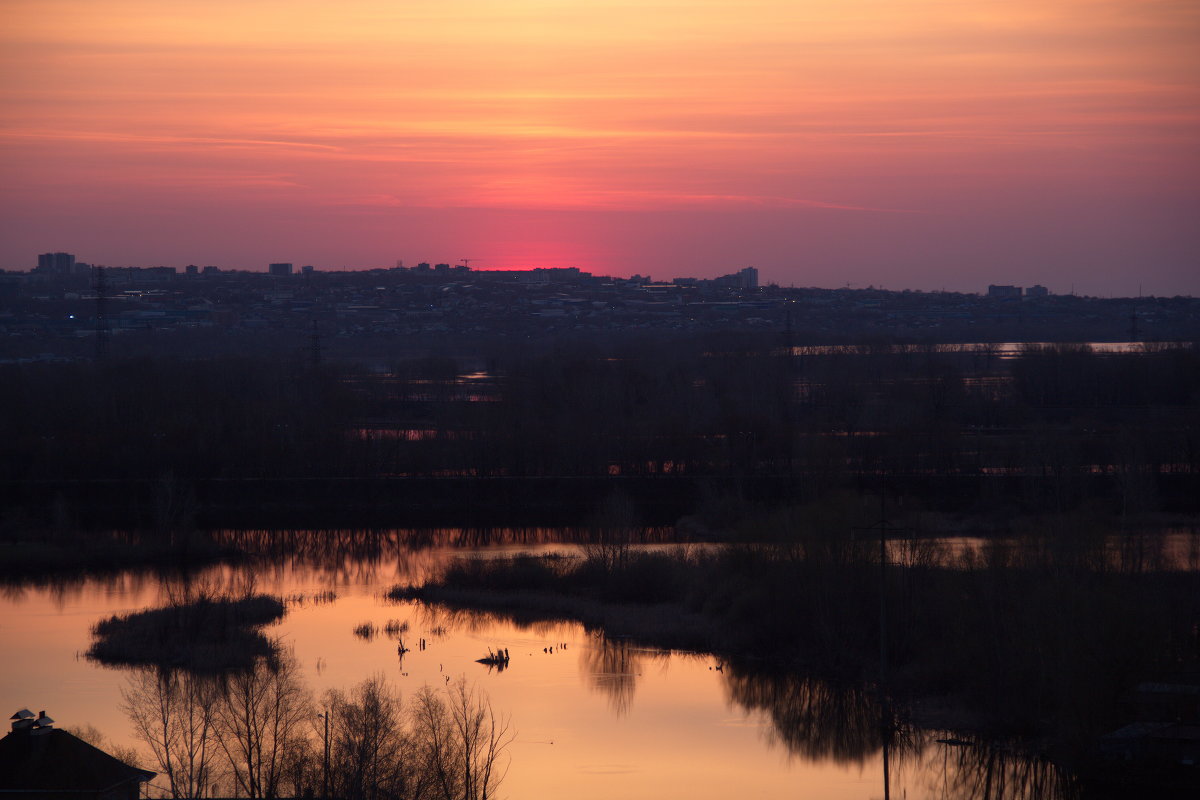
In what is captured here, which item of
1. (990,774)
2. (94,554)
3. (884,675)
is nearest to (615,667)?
(884,675)

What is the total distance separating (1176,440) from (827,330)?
51862 millimetres

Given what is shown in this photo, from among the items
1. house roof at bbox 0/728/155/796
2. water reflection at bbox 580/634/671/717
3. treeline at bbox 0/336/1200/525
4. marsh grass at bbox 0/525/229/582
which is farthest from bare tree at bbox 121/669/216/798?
treeline at bbox 0/336/1200/525

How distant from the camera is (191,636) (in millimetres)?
14883

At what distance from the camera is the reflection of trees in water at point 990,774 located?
10.8 m

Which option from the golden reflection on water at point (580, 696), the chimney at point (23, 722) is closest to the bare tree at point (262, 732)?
the golden reflection on water at point (580, 696)

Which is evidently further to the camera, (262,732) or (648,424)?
(648,424)

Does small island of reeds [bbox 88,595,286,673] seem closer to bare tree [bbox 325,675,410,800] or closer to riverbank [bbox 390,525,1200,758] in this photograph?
riverbank [bbox 390,525,1200,758]

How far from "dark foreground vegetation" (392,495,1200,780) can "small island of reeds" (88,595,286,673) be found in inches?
104

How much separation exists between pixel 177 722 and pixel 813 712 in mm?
5843

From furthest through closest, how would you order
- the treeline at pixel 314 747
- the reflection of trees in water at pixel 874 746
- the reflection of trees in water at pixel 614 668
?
the reflection of trees in water at pixel 614 668
the reflection of trees in water at pixel 874 746
the treeline at pixel 314 747

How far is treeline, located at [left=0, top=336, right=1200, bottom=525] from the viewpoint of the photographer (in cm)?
2619

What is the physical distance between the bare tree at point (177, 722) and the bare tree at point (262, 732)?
0.17 metres

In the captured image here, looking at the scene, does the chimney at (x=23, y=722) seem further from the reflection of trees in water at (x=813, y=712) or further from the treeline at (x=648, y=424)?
the treeline at (x=648, y=424)

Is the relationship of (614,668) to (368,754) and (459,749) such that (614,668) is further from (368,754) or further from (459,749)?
(368,754)
